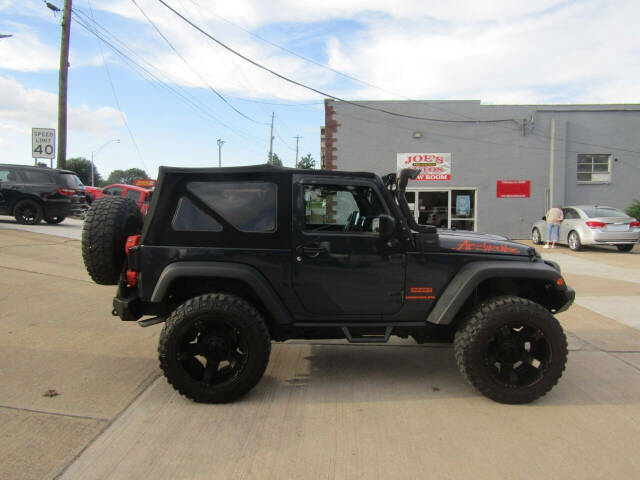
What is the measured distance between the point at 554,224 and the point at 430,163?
559cm

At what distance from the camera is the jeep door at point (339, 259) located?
3.50 metres

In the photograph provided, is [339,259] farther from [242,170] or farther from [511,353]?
[511,353]

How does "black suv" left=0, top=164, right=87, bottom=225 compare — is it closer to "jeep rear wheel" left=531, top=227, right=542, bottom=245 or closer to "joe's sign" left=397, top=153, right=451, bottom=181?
"joe's sign" left=397, top=153, right=451, bottom=181

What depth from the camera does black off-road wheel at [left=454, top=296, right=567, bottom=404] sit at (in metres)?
3.43

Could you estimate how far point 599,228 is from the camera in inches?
502

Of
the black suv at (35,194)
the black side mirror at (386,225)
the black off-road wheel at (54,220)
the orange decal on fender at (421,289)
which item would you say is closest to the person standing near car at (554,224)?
the orange decal on fender at (421,289)

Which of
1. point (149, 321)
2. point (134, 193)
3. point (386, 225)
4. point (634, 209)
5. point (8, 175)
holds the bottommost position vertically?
point (149, 321)

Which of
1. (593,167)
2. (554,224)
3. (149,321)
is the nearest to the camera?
(149,321)

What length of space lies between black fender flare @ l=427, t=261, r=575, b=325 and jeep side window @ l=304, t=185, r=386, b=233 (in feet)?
2.45

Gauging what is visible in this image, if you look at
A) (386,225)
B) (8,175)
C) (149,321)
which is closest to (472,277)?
(386,225)

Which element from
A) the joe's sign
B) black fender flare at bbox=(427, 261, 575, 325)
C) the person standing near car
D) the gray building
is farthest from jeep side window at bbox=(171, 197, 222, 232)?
the joe's sign

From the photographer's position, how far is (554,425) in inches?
124

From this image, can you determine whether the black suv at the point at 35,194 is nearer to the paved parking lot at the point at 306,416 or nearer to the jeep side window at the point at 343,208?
the paved parking lot at the point at 306,416

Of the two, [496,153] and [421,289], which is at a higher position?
[496,153]
